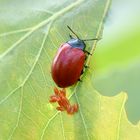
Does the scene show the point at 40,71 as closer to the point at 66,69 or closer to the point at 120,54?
the point at 66,69

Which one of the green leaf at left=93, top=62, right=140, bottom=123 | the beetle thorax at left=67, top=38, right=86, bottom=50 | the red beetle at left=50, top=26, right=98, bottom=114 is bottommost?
the green leaf at left=93, top=62, right=140, bottom=123

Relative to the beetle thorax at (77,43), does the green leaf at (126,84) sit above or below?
below

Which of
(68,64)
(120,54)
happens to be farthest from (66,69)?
(120,54)

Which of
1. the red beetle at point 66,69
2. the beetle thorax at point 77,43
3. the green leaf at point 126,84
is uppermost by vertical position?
the beetle thorax at point 77,43

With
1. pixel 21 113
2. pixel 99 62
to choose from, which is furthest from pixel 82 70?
pixel 21 113

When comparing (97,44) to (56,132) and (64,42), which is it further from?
(56,132)

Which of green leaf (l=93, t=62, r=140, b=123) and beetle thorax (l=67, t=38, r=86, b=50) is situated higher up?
beetle thorax (l=67, t=38, r=86, b=50)
